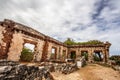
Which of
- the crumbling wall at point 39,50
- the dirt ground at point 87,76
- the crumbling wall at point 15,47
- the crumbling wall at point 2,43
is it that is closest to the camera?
the dirt ground at point 87,76

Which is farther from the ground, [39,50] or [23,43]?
[23,43]

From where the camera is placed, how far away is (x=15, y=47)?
38.2 ft

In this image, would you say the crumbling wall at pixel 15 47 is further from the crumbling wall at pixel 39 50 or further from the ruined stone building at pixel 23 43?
the crumbling wall at pixel 39 50

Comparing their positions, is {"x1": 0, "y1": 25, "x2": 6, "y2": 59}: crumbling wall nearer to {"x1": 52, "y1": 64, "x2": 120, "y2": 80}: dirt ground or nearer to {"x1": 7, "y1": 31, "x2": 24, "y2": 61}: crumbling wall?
{"x1": 7, "y1": 31, "x2": 24, "y2": 61}: crumbling wall

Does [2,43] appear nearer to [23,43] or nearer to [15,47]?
[15,47]

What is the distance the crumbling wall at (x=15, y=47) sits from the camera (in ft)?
36.8

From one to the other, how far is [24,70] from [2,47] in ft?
25.3

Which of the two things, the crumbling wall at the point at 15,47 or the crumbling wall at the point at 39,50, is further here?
the crumbling wall at the point at 39,50

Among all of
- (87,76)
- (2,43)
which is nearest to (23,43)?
(2,43)

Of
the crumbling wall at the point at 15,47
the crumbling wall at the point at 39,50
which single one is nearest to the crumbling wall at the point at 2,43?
the crumbling wall at the point at 15,47

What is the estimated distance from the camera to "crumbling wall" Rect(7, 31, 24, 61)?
11.2 metres

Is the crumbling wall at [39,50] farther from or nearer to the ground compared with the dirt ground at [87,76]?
farther from the ground

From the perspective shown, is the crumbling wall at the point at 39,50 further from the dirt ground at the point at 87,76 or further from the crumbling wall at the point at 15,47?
the dirt ground at the point at 87,76

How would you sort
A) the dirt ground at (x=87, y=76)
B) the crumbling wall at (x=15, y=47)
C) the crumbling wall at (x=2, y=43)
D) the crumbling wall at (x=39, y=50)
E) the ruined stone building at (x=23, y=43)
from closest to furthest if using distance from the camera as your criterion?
the dirt ground at (x=87, y=76)
the crumbling wall at (x=2, y=43)
the ruined stone building at (x=23, y=43)
the crumbling wall at (x=15, y=47)
the crumbling wall at (x=39, y=50)
